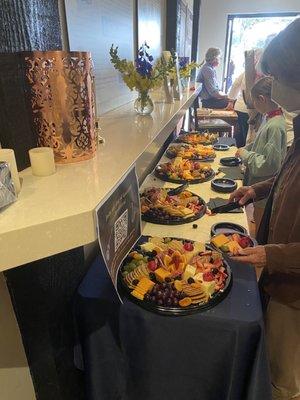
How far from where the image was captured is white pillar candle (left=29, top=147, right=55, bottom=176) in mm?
633

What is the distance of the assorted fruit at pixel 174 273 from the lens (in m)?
0.99

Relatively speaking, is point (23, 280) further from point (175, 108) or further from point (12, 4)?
point (175, 108)

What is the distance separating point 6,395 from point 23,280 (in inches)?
14.0

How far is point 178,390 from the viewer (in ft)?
3.44

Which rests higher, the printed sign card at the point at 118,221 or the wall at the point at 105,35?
the wall at the point at 105,35

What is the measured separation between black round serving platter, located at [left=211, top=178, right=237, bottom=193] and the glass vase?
2.15 ft

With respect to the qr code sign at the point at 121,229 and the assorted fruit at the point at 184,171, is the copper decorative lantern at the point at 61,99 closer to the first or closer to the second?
the qr code sign at the point at 121,229

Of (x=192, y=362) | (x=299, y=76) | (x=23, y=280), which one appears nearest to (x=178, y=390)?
(x=192, y=362)

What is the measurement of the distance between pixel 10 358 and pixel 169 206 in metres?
0.93

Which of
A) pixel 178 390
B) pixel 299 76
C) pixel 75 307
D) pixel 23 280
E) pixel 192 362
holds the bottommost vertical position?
pixel 178 390

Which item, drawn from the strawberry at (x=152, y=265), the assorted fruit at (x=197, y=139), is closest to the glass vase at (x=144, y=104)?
the strawberry at (x=152, y=265)

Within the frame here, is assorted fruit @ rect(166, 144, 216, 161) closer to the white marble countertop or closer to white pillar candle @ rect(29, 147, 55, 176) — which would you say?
the white marble countertop

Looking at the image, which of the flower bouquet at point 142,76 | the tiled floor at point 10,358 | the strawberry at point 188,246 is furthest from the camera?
the flower bouquet at point 142,76

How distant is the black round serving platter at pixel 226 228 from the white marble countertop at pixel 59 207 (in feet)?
2.13
